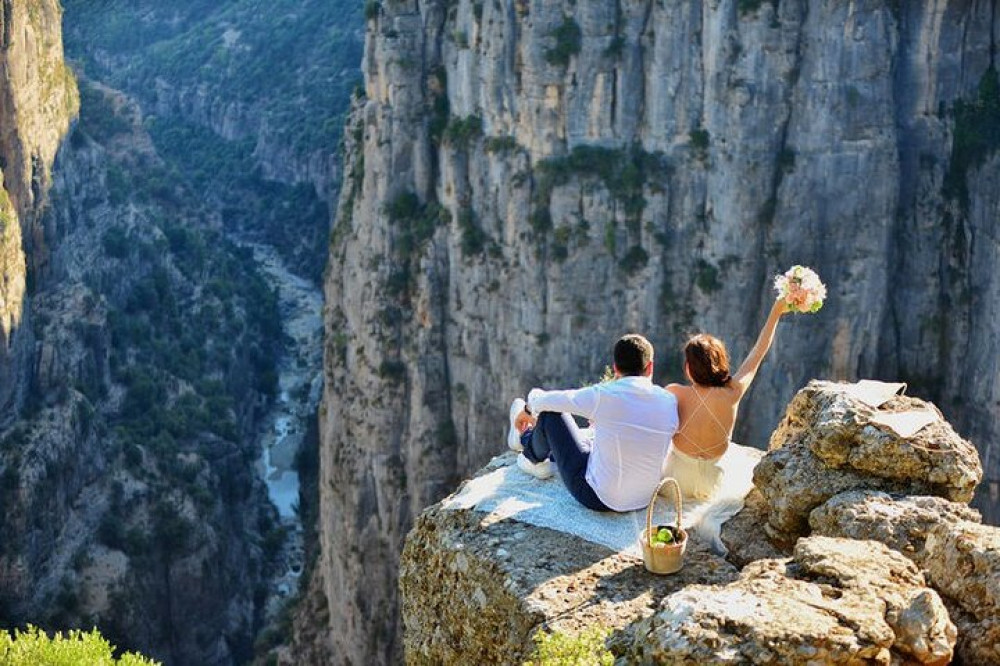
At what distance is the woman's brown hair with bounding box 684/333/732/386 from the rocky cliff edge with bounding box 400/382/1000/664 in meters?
0.68

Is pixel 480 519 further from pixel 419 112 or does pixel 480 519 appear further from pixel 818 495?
pixel 419 112

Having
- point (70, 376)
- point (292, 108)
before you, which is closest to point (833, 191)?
point (70, 376)

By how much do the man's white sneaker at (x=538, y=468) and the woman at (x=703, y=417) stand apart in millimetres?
961

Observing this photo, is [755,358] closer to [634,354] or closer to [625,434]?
[634,354]

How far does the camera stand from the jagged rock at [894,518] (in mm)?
7766

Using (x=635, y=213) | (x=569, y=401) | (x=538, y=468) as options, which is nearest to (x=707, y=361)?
(x=569, y=401)

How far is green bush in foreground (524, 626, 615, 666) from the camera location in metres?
6.77

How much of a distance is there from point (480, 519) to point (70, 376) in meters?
44.6

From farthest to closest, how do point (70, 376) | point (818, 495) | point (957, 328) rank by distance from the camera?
point (70, 376) < point (957, 328) < point (818, 495)

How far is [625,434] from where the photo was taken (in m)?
9.30

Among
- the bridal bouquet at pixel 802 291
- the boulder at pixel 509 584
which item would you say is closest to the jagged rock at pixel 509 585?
the boulder at pixel 509 584

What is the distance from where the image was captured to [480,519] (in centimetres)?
942

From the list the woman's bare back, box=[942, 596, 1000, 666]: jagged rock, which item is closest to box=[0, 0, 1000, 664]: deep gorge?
the woman's bare back

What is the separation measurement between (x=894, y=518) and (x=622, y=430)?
2.17 metres
